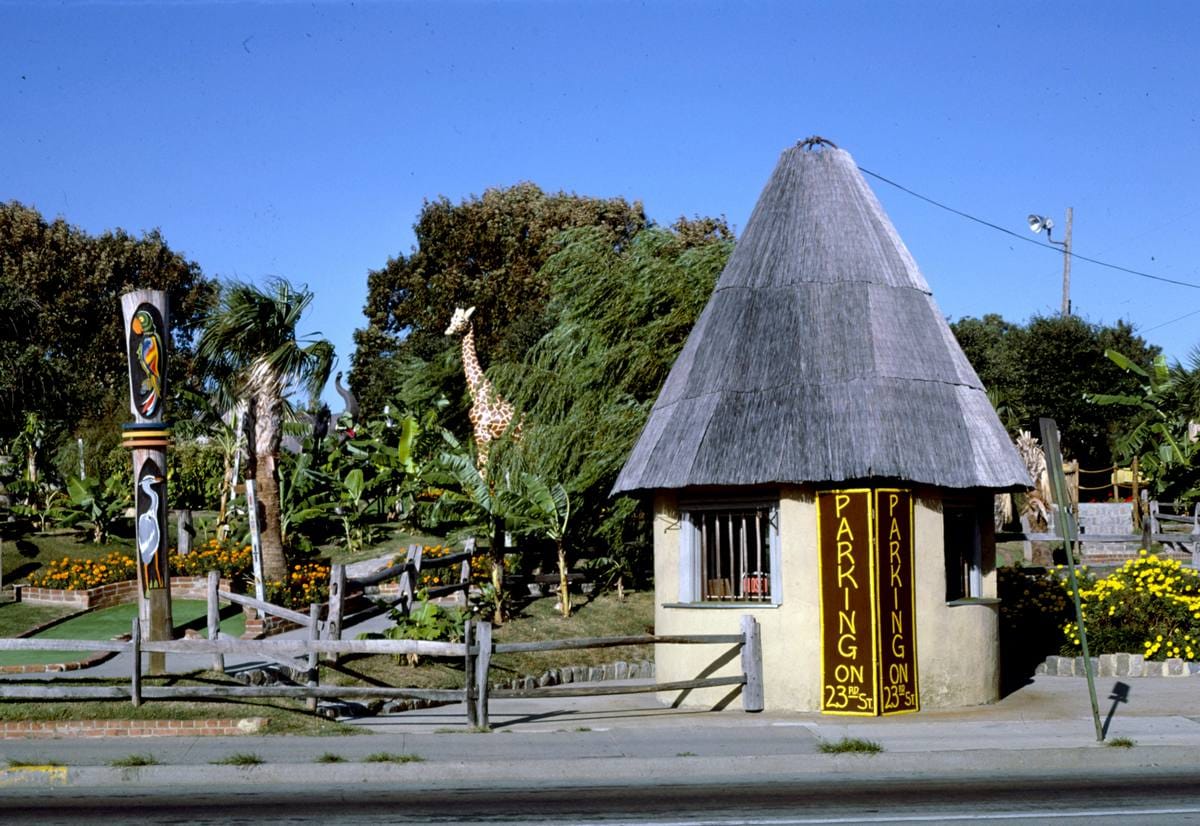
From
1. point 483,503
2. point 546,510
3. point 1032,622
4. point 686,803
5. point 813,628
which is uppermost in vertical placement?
Answer: point 483,503

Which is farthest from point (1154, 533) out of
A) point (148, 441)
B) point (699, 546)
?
point (148, 441)

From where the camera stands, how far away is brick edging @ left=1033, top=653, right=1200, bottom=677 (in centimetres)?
1719

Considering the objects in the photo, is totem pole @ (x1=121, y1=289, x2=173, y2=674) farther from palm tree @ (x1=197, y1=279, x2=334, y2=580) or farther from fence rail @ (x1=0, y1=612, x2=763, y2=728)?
palm tree @ (x1=197, y1=279, x2=334, y2=580)

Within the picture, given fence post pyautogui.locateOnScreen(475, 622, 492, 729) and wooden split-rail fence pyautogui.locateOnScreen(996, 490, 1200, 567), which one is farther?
wooden split-rail fence pyautogui.locateOnScreen(996, 490, 1200, 567)

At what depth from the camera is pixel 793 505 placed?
1438cm

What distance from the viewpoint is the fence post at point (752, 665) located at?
14.4 meters

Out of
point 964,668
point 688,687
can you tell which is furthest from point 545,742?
point 964,668

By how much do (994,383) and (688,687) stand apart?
3239 centimetres

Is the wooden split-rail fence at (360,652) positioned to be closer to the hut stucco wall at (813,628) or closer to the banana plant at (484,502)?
the hut stucco wall at (813,628)

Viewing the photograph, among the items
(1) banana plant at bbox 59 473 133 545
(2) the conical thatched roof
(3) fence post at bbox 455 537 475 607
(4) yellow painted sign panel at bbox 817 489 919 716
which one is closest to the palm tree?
(3) fence post at bbox 455 537 475 607

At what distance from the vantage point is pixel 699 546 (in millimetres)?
15383

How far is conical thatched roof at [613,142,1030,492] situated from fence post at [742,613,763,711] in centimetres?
168

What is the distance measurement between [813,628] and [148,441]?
8.20 meters

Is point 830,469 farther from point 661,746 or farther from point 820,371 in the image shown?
point 661,746
